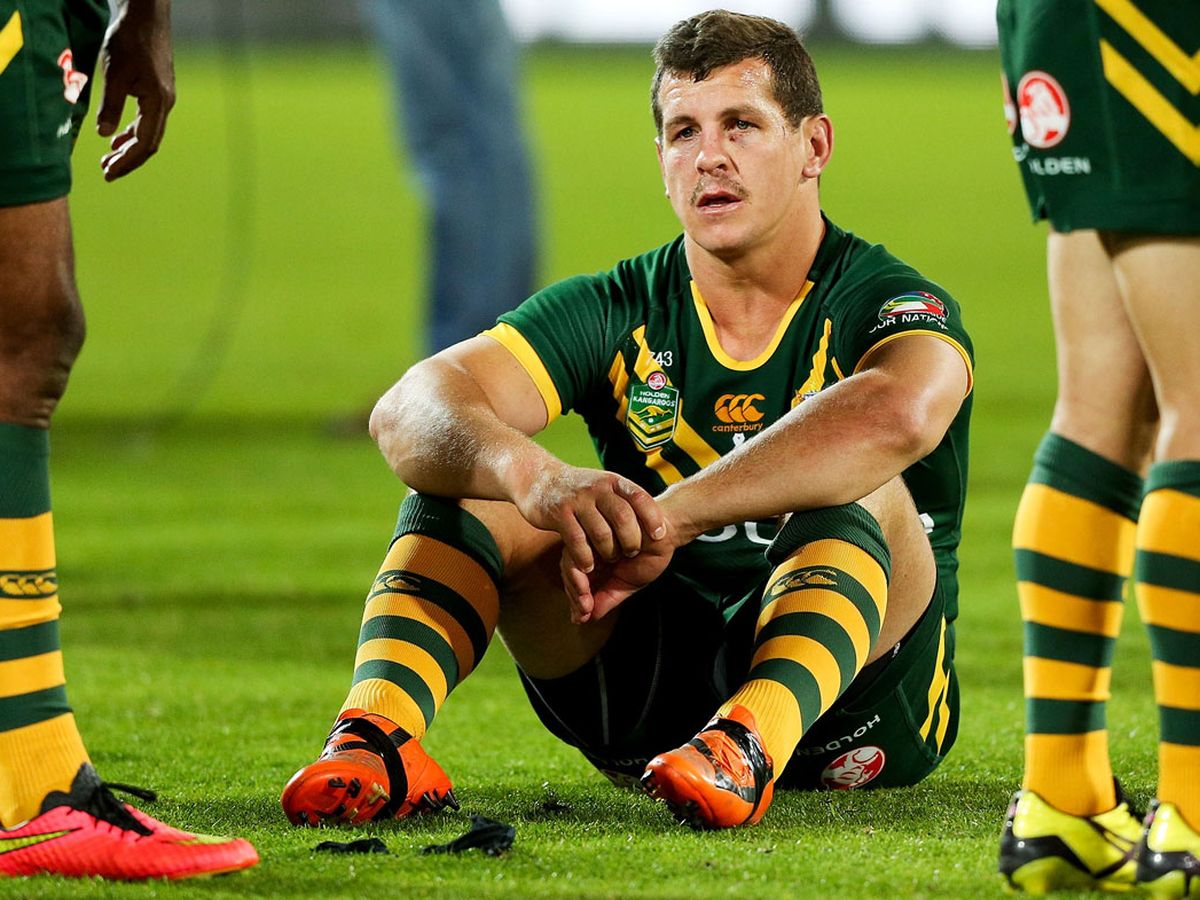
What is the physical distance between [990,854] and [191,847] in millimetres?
821

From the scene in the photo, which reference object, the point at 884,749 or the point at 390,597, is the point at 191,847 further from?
the point at 884,749

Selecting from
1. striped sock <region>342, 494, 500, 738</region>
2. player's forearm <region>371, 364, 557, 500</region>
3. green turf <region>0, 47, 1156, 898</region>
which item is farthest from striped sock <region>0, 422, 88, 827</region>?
player's forearm <region>371, 364, 557, 500</region>

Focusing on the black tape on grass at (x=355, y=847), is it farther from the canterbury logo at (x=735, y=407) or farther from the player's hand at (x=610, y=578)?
the canterbury logo at (x=735, y=407)

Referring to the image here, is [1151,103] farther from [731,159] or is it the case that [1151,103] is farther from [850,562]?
[731,159]

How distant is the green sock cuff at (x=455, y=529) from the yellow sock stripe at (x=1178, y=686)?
852mm

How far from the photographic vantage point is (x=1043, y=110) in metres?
1.94

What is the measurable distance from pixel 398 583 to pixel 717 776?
49 centimetres

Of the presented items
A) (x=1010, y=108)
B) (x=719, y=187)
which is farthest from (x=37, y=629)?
(x=1010, y=108)

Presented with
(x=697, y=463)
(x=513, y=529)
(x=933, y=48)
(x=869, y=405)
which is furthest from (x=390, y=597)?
(x=933, y=48)

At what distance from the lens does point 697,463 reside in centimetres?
261

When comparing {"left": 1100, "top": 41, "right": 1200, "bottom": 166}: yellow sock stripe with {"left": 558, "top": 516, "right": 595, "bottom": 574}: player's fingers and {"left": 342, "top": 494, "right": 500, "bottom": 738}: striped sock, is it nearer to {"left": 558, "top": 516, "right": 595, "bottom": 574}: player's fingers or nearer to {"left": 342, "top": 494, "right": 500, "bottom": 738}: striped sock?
{"left": 558, "top": 516, "right": 595, "bottom": 574}: player's fingers

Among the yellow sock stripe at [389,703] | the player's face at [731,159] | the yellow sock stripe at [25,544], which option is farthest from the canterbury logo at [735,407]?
the yellow sock stripe at [25,544]

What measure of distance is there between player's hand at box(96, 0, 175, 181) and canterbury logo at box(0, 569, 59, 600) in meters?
0.58

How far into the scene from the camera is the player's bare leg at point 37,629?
203 cm
